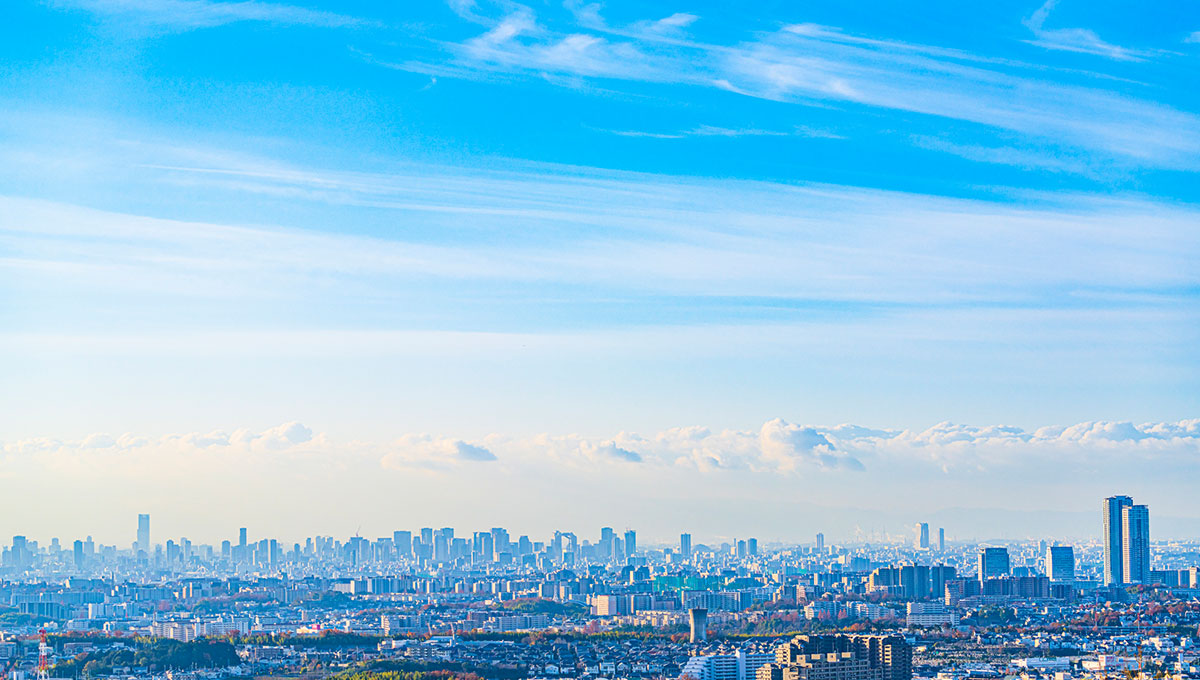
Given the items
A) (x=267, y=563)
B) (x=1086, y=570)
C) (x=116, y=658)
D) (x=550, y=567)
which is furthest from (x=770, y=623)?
(x=267, y=563)

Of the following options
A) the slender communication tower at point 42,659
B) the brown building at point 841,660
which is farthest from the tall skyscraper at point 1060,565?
the slender communication tower at point 42,659

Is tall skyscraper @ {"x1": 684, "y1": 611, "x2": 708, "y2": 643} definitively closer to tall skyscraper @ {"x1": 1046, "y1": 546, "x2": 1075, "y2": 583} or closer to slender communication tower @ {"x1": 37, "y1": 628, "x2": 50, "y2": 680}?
slender communication tower @ {"x1": 37, "y1": 628, "x2": 50, "y2": 680}

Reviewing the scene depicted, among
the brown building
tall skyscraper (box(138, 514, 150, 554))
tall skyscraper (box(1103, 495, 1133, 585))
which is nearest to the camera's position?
the brown building

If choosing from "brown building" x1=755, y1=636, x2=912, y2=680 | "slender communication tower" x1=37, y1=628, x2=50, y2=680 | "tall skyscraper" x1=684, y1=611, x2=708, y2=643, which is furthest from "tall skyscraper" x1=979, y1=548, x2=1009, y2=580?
"slender communication tower" x1=37, y1=628, x2=50, y2=680

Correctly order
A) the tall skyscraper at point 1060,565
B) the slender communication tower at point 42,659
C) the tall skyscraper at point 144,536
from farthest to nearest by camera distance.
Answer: the tall skyscraper at point 144,536, the tall skyscraper at point 1060,565, the slender communication tower at point 42,659

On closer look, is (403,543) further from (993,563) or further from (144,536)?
(993,563)

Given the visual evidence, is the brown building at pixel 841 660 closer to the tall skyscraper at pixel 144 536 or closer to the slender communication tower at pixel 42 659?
the slender communication tower at pixel 42 659

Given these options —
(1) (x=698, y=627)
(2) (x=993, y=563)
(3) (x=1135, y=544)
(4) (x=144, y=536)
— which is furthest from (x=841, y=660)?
(4) (x=144, y=536)
